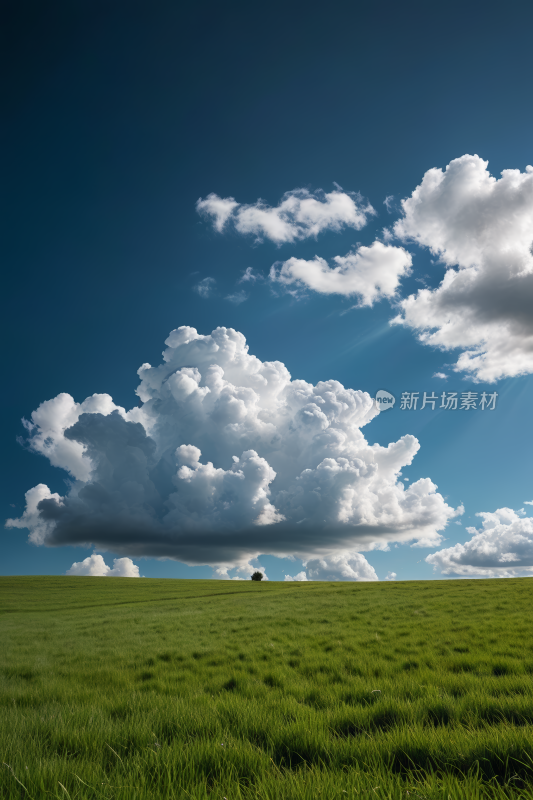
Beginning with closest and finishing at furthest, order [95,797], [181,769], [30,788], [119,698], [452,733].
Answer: [95,797], [30,788], [181,769], [452,733], [119,698]

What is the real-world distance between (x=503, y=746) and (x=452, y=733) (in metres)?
0.59

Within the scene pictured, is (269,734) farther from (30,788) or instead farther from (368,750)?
(30,788)

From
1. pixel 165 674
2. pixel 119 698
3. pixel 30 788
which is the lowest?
pixel 165 674

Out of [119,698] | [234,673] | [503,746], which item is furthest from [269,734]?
[234,673]

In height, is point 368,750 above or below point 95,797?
below

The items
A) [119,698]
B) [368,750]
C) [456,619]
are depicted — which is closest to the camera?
[368,750]

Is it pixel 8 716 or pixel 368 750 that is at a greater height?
pixel 368 750

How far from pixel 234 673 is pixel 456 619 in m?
11.1

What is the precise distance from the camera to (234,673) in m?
8.10

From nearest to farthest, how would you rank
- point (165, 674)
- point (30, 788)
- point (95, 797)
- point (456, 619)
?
point (95, 797) < point (30, 788) < point (165, 674) < point (456, 619)

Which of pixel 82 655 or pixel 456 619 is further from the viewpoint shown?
pixel 456 619

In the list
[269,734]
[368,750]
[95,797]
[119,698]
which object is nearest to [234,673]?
[119,698]

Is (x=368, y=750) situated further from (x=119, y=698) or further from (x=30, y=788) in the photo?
(x=119, y=698)

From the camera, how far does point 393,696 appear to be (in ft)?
17.8
